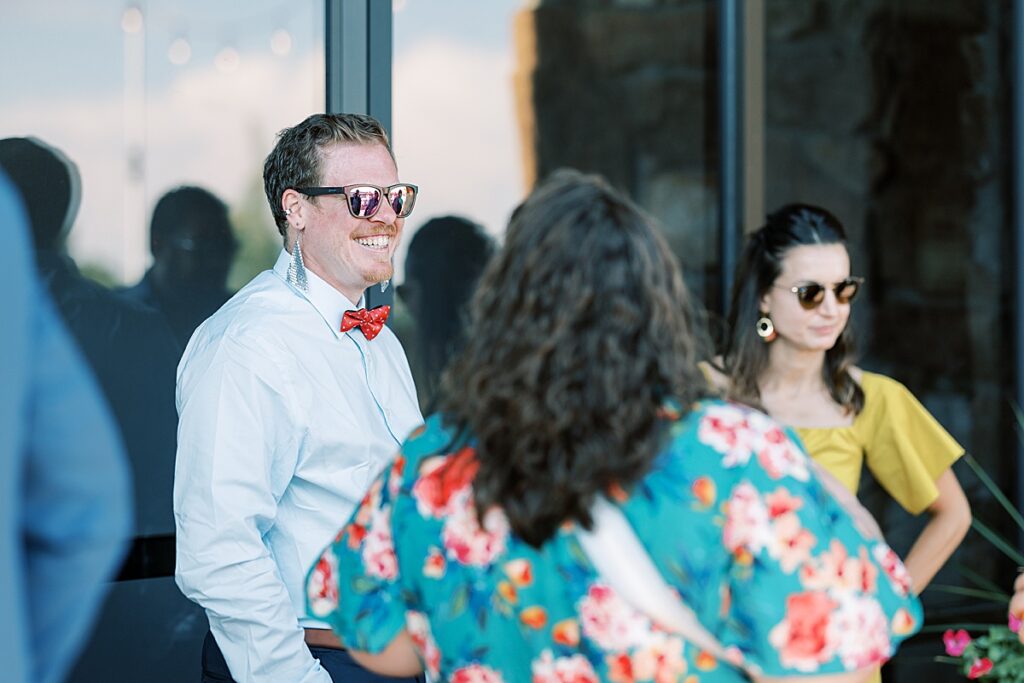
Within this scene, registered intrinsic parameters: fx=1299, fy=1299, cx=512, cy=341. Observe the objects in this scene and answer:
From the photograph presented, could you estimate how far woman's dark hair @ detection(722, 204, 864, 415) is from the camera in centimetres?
316

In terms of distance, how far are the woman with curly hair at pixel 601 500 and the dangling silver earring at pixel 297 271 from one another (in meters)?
1.00

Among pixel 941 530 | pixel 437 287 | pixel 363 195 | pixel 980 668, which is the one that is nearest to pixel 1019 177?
pixel 941 530

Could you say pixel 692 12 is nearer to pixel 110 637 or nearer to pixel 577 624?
pixel 110 637

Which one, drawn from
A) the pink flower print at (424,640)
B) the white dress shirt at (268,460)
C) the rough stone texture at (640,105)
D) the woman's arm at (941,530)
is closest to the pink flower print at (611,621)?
the pink flower print at (424,640)

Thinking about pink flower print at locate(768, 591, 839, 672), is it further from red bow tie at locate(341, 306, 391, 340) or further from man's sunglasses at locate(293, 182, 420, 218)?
man's sunglasses at locate(293, 182, 420, 218)

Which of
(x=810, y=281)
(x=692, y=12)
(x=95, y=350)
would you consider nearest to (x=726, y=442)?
(x=810, y=281)

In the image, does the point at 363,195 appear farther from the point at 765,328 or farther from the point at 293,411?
the point at 765,328

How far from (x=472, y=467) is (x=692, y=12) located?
138 inches

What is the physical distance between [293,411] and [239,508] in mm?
202

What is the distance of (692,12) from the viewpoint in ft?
15.4

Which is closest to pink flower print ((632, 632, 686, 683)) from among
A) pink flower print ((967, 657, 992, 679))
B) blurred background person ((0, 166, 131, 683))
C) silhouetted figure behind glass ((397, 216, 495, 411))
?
blurred background person ((0, 166, 131, 683))

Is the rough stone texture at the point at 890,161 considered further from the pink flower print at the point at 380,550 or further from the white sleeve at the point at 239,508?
the pink flower print at the point at 380,550

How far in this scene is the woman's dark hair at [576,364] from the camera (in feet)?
4.76

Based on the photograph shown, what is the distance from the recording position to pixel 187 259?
3.84 meters
